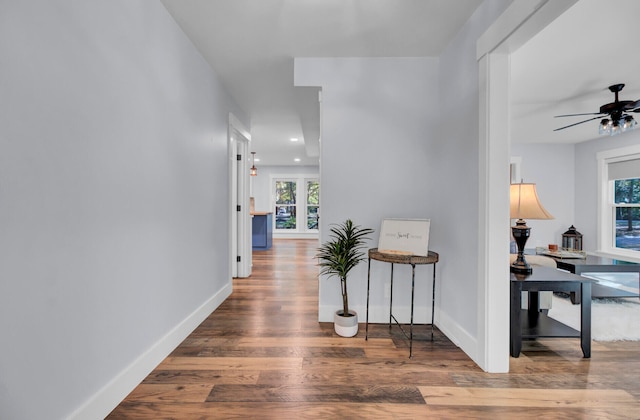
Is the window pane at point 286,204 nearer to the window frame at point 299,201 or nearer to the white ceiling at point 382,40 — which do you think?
the window frame at point 299,201

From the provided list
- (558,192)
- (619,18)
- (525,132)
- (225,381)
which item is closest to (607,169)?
(558,192)

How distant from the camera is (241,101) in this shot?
12.8 ft

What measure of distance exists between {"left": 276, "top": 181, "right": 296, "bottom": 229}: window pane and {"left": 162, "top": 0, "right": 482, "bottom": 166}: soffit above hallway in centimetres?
659

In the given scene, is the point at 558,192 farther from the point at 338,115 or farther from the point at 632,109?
the point at 338,115

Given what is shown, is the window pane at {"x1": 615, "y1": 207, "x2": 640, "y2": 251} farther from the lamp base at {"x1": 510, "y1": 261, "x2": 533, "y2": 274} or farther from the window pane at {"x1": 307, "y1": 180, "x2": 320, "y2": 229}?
the window pane at {"x1": 307, "y1": 180, "x2": 320, "y2": 229}

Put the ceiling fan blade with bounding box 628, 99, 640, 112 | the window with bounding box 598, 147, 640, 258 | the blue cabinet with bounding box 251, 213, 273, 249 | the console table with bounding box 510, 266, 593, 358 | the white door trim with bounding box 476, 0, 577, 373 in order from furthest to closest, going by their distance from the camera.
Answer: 1. the blue cabinet with bounding box 251, 213, 273, 249
2. the window with bounding box 598, 147, 640, 258
3. the ceiling fan blade with bounding box 628, 99, 640, 112
4. the console table with bounding box 510, 266, 593, 358
5. the white door trim with bounding box 476, 0, 577, 373

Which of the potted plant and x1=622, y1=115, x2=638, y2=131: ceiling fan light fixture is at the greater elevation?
x1=622, y1=115, x2=638, y2=131: ceiling fan light fixture

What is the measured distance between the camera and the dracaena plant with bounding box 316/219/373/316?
2527 mm

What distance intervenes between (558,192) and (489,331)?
5.73m

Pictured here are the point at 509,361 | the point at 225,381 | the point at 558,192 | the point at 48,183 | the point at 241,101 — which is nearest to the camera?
the point at 48,183

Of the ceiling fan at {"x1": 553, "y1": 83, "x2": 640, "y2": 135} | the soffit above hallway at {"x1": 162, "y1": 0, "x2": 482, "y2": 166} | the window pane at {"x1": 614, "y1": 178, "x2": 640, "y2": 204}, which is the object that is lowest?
the window pane at {"x1": 614, "y1": 178, "x2": 640, "y2": 204}

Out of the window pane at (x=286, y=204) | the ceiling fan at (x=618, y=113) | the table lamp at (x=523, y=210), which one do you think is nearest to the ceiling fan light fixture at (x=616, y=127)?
the ceiling fan at (x=618, y=113)

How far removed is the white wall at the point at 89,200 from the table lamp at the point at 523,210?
99.0 inches

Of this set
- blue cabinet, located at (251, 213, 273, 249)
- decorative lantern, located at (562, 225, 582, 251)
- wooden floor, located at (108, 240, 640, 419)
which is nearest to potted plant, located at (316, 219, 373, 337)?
wooden floor, located at (108, 240, 640, 419)
